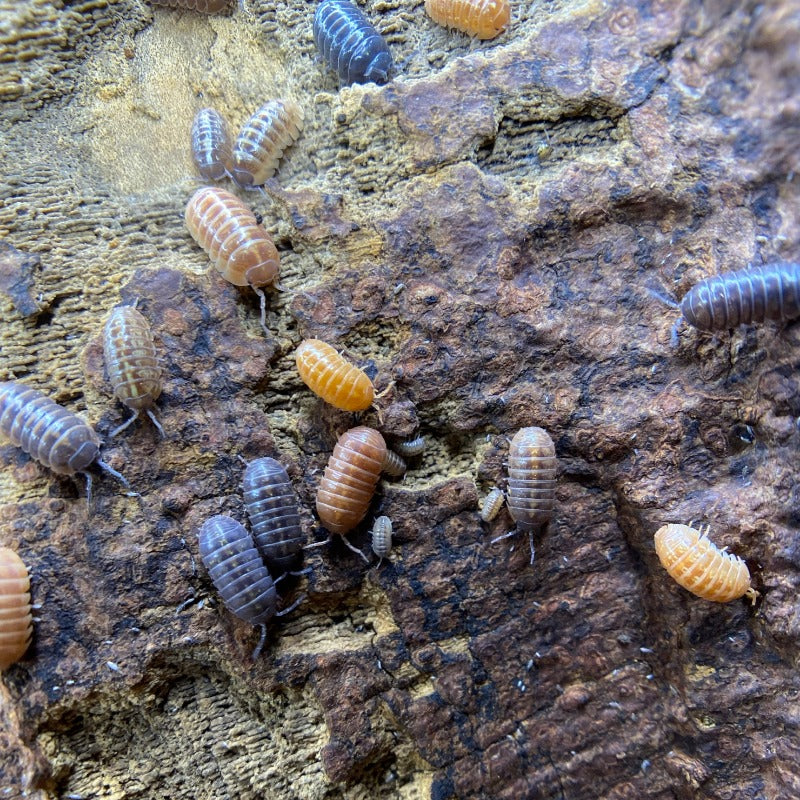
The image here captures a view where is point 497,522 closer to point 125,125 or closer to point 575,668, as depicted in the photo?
point 575,668

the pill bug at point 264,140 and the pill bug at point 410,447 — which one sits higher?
the pill bug at point 264,140

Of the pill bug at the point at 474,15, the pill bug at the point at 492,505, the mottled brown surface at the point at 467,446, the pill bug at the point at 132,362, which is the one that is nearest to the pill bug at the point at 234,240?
the mottled brown surface at the point at 467,446

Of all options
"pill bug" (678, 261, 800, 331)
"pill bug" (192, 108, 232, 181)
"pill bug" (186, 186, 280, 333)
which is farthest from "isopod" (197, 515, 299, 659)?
"pill bug" (678, 261, 800, 331)

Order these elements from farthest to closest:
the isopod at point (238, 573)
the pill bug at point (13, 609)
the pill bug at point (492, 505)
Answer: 1. the pill bug at point (492, 505)
2. the isopod at point (238, 573)
3. the pill bug at point (13, 609)

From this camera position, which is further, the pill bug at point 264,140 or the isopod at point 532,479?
the pill bug at point 264,140

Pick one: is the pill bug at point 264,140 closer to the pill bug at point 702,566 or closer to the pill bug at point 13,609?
the pill bug at point 13,609

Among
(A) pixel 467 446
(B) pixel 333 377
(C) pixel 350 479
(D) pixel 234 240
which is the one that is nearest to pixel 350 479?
(C) pixel 350 479
